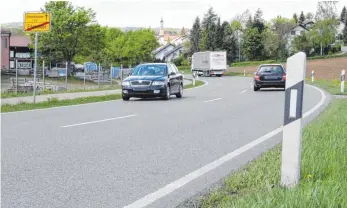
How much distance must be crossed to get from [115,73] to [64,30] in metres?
14.3

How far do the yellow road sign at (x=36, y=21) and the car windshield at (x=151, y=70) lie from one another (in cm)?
514

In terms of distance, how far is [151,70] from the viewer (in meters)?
20.5

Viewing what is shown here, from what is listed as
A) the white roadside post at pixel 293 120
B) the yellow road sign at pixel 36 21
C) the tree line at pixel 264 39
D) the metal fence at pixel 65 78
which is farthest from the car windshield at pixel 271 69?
the tree line at pixel 264 39

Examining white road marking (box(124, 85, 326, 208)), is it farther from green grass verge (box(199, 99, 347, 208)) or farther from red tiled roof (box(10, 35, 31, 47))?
red tiled roof (box(10, 35, 31, 47))

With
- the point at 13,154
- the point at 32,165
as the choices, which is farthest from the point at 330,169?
the point at 13,154

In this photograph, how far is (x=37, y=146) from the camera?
7.37 metres

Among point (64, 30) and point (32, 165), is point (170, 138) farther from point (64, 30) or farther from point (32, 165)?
point (64, 30)

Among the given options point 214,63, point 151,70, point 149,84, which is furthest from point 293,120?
point 214,63

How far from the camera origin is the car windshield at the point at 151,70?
2036 cm

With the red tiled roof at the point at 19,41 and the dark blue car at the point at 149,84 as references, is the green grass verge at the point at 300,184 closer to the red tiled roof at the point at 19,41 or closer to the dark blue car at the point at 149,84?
the dark blue car at the point at 149,84

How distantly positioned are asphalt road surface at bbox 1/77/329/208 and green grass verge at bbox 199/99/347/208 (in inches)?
13.2

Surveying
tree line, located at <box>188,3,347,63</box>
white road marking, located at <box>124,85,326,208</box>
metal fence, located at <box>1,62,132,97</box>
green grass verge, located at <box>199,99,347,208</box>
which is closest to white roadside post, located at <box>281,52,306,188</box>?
green grass verge, located at <box>199,99,347,208</box>

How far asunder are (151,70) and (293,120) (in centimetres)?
1621

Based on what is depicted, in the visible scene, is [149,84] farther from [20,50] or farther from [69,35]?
[20,50]
